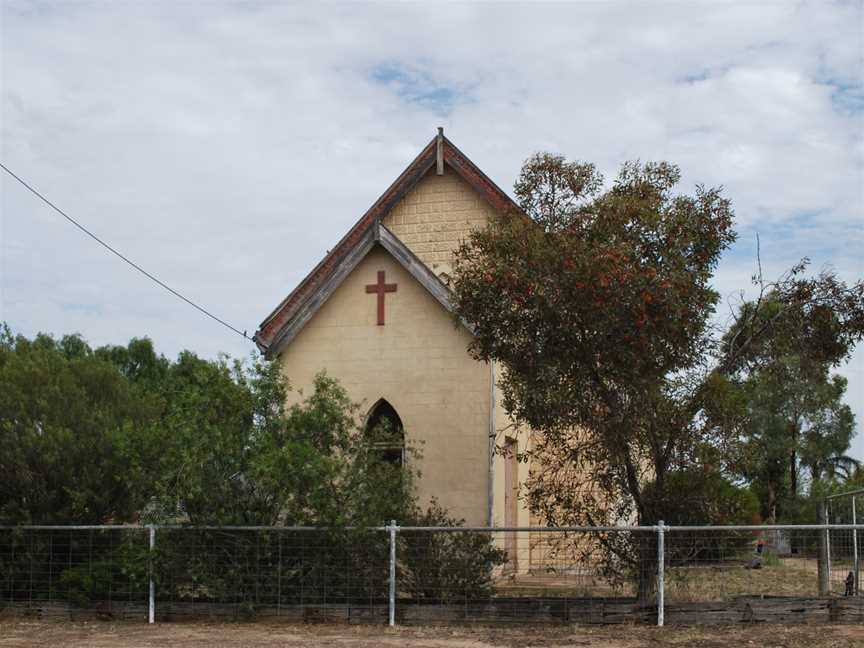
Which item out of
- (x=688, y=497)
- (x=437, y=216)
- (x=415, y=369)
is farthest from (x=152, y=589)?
(x=437, y=216)

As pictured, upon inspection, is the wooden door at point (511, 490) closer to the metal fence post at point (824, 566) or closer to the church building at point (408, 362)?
the church building at point (408, 362)

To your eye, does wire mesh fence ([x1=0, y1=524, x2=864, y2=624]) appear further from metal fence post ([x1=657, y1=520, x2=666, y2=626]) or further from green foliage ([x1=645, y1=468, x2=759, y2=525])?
Answer: green foliage ([x1=645, y1=468, x2=759, y2=525])

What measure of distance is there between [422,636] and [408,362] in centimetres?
751

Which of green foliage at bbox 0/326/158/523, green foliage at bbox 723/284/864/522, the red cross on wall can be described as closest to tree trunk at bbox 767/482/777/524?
the red cross on wall

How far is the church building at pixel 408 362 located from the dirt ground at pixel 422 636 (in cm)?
562

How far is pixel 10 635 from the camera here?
14.2 metres

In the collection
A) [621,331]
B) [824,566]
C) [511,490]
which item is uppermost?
[621,331]

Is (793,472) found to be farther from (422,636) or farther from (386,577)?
(422,636)

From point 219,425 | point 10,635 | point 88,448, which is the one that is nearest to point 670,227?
point 219,425

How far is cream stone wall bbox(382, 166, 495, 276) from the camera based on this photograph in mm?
23703

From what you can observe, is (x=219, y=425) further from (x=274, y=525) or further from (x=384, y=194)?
(x=384, y=194)

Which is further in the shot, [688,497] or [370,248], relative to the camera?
[370,248]

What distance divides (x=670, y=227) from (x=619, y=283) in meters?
1.60

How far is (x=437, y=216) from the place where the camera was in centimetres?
2403
